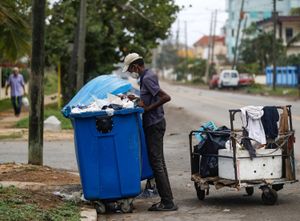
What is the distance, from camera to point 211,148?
333 inches

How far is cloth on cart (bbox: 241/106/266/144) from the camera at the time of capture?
26.7 feet

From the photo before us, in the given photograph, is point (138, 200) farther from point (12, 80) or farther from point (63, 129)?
point (12, 80)

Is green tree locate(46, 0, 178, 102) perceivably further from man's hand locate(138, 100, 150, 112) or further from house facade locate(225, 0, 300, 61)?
house facade locate(225, 0, 300, 61)

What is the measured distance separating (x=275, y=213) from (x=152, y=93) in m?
1.96

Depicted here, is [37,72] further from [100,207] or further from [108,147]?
→ [100,207]

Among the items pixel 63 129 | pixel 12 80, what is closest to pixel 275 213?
pixel 63 129

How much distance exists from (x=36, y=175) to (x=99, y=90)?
2.07 m

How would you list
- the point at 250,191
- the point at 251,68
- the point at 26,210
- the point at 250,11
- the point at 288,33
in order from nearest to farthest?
1. the point at 26,210
2. the point at 250,191
3. the point at 251,68
4. the point at 288,33
5. the point at 250,11

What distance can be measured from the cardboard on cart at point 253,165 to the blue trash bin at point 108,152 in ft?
3.60

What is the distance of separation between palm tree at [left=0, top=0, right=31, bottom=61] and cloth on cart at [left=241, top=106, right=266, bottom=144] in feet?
15.8

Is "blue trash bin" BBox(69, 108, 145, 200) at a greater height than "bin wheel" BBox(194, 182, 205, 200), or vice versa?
"blue trash bin" BBox(69, 108, 145, 200)

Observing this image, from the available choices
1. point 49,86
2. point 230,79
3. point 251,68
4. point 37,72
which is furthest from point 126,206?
point 251,68

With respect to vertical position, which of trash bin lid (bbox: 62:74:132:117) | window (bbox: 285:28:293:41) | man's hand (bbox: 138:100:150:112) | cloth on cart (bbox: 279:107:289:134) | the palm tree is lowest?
cloth on cart (bbox: 279:107:289:134)

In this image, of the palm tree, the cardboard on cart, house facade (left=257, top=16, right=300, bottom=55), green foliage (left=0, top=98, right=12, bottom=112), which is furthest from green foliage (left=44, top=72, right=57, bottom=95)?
the cardboard on cart
